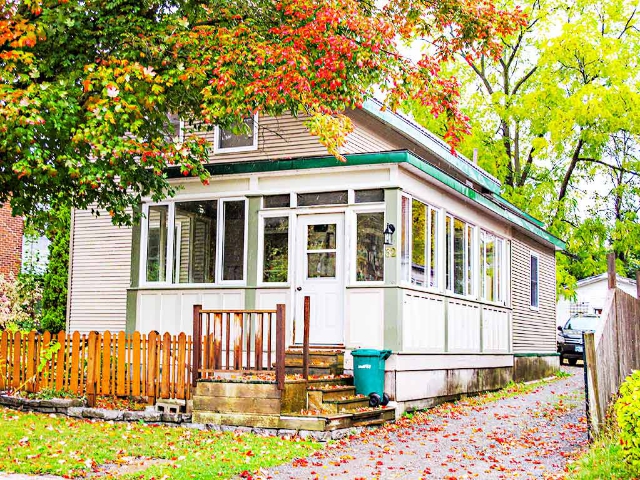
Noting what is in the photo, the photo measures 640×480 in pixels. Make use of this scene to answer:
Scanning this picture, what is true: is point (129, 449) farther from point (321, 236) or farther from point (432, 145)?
point (432, 145)

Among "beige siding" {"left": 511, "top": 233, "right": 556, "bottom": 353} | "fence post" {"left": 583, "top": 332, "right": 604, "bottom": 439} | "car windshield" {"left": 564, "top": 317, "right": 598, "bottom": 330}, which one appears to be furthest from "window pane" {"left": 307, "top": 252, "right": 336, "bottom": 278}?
"car windshield" {"left": 564, "top": 317, "right": 598, "bottom": 330}

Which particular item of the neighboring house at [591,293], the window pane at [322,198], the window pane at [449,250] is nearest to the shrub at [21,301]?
the window pane at [322,198]

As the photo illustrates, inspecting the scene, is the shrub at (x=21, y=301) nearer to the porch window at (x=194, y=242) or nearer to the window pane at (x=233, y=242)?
the porch window at (x=194, y=242)

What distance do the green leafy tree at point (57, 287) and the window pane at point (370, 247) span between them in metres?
9.80

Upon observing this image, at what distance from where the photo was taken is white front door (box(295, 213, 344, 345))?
13.8 metres

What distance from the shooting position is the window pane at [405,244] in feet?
44.3

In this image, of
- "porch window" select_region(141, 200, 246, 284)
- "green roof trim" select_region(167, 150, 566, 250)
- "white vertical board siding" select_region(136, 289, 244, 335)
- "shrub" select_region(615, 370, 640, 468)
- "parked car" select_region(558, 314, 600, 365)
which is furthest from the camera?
"parked car" select_region(558, 314, 600, 365)

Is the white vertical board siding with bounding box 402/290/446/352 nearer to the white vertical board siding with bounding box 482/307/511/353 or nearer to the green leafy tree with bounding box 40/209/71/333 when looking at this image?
the white vertical board siding with bounding box 482/307/511/353

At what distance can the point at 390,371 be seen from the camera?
43.0ft

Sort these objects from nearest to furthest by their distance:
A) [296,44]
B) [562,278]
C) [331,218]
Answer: [296,44] < [331,218] < [562,278]

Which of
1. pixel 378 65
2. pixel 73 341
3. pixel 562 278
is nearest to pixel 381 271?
pixel 378 65

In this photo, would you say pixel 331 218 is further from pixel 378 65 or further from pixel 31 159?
pixel 31 159

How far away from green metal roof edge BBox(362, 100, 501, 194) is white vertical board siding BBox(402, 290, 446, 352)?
3354 mm

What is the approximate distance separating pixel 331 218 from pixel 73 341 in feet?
15.6
